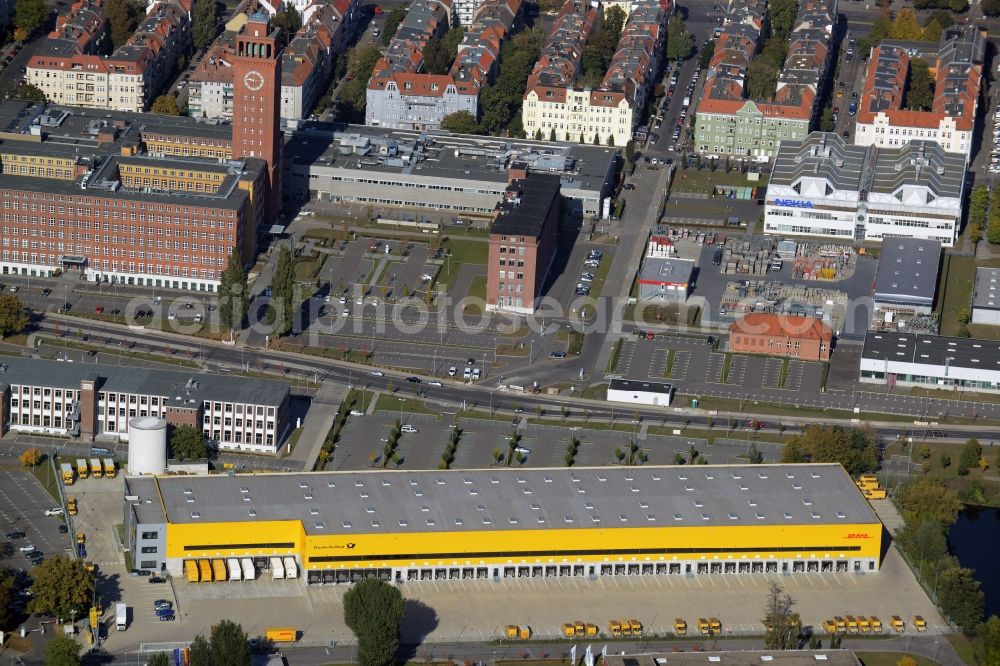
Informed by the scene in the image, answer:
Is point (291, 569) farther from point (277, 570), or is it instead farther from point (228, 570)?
point (228, 570)

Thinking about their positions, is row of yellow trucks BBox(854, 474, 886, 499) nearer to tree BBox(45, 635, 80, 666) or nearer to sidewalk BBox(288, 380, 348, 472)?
sidewalk BBox(288, 380, 348, 472)

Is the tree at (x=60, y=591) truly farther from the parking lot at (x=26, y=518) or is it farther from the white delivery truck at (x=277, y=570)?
the white delivery truck at (x=277, y=570)

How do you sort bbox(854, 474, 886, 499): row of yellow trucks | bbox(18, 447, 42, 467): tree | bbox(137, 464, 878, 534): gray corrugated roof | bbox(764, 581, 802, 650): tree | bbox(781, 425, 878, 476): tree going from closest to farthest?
bbox(764, 581, 802, 650): tree
bbox(137, 464, 878, 534): gray corrugated roof
bbox(18, 447, 42, 467): tree
bbox(854, 474, 886, 499): row of yellow trucks
bbox(781, 425, 878, 476): tree

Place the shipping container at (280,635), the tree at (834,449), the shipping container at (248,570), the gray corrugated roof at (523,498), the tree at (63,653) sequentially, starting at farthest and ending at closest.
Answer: the tree at (834,449) < the gray corrugated roof at (523,498) < the shipping container at (248,570) < the shipping container at (280,635) < the tree at (63,653)

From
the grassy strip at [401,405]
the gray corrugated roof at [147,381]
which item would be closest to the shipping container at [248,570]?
the gray corrugated roof at [147,381]

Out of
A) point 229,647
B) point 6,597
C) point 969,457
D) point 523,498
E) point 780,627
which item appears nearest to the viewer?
point 229,647

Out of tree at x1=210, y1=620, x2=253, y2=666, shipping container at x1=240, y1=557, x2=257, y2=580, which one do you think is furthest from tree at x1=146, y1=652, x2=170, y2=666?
shipping container at x1=240, y1=557, x2=257, y2=580

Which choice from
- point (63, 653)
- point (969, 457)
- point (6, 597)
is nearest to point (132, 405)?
point (6, 597)
